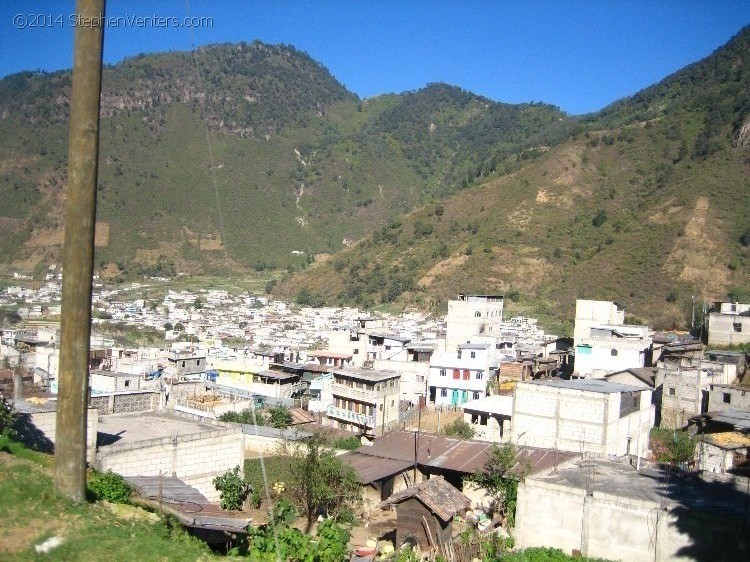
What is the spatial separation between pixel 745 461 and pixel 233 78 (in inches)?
5997

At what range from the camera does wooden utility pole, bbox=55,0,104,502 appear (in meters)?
5.80

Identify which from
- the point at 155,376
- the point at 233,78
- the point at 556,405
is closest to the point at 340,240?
the point at 233,78

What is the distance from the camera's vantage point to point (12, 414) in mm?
11086

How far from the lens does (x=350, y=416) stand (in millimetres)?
23750

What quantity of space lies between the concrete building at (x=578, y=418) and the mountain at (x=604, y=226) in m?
23.9

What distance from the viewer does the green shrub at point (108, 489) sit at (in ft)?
24.3

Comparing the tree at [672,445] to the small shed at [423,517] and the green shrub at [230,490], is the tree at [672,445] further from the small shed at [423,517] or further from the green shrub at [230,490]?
the green shrub at [230,490]

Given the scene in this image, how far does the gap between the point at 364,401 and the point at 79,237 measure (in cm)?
1818

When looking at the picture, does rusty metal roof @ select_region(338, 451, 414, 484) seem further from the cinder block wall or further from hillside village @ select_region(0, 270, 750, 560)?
the cinder block wall

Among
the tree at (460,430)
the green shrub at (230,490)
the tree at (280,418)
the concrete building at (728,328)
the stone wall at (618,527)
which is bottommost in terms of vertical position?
the tree at (280,418)

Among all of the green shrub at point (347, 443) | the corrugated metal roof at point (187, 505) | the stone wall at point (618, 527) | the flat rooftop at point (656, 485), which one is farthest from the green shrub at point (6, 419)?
the green shrub at point (347, 443)

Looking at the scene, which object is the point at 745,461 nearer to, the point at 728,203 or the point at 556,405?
the point at 556,405

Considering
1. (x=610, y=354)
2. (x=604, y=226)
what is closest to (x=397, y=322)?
(x=604, y=226)

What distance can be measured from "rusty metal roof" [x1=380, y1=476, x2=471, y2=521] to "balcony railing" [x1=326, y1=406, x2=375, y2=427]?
999cm
